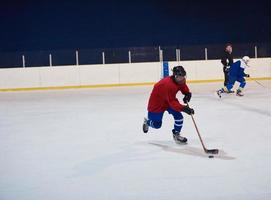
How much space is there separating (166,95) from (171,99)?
2.8 inches

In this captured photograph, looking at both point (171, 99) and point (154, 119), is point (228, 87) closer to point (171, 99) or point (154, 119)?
point (154, 119)

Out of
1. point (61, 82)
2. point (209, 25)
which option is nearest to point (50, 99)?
point (61, 82)

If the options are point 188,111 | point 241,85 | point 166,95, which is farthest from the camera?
point 241,85

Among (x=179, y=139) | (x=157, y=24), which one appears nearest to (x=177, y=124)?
(x=179, y=139)

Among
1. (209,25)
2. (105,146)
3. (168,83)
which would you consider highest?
(209,25)

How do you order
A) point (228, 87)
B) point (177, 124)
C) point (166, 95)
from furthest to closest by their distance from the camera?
point (228, 87)
point (177, 124)
point (166, 95)

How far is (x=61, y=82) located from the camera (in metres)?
13.5

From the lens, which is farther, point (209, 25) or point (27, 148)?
point (209, 25)

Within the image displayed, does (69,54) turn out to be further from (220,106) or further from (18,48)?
(220,106)

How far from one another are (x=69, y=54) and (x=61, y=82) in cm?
151

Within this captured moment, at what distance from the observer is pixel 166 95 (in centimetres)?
456

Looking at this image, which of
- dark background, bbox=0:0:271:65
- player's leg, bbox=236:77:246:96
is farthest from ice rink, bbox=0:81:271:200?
dark background, bbox=0:0:271:65

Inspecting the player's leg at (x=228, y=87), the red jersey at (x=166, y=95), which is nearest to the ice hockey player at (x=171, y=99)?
the red jersey at (x=166, y=95)

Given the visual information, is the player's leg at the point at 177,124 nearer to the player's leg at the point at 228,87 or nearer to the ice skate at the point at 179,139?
the ice skate at the point at 179,139
